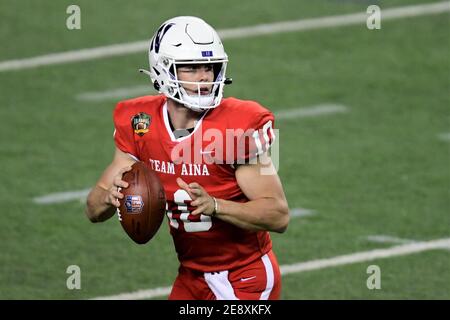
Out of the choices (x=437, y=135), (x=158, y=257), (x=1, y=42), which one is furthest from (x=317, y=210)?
(x=1, y=42)

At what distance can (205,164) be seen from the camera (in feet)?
19.8

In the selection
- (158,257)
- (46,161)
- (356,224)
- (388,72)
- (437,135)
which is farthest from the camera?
(388,72)

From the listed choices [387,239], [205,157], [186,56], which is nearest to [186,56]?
[186,56]

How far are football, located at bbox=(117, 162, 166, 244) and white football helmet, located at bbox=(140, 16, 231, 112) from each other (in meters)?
0.39

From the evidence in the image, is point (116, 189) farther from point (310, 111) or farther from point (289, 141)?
point (310, 111)

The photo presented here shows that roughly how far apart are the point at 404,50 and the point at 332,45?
0.73 metres

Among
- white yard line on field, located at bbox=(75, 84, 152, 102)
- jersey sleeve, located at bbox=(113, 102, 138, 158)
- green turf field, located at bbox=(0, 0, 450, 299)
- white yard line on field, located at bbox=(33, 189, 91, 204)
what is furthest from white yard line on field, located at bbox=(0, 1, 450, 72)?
jersey sleeve, located at bbox=(113, 102, 138, 158)

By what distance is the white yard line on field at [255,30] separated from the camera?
41.9 ft

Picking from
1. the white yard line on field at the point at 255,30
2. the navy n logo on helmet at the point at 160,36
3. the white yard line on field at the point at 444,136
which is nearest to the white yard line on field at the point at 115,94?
the white yard line on field at the point at 255,30

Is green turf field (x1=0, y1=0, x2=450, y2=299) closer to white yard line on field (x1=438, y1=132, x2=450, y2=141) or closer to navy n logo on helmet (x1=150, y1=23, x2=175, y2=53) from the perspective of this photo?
white yard line on field (x1=438, y1=132, x2=450, y2=141)

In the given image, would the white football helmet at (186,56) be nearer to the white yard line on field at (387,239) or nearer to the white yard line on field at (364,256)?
the white yard line on field at (364,256)

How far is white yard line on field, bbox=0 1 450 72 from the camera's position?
12773 mm
